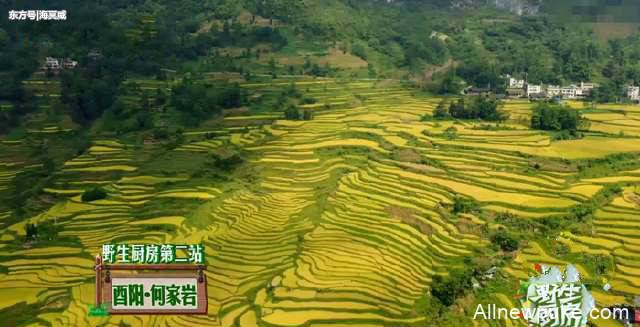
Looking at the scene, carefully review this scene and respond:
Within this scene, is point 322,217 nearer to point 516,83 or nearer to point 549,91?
point 549,91

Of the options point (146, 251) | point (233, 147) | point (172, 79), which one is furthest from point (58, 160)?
point (146, 251)

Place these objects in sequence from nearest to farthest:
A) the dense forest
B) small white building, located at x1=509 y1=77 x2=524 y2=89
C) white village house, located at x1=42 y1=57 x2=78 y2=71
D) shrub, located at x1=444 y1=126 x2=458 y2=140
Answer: shrub, located at x1=444 y1=126 x2=458 y2=140
the dense forest
white village house, located at x1=42 y1=57 x2=78 y2=71
small white building, located at x1=509 y1=77 x2=524 y2=89

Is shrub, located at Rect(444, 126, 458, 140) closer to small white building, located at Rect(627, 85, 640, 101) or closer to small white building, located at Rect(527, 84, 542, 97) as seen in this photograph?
small white building, located at Rect(527, 84, 542, 97)

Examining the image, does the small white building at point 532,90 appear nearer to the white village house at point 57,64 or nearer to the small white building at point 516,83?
the small white building at point 516,83

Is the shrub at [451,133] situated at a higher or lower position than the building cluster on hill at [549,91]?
lower

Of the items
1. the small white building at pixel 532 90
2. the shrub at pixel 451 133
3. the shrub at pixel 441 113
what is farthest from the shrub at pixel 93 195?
the small white building at pixel 532 90

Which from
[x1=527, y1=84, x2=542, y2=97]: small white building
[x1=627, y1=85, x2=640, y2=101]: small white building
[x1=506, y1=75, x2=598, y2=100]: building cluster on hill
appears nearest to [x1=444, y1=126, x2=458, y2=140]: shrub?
[x1=506, y1=75, x2=598, y2=100]: building cluster on hill

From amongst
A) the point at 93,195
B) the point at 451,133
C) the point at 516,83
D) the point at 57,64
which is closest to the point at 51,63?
the point at 57,64
